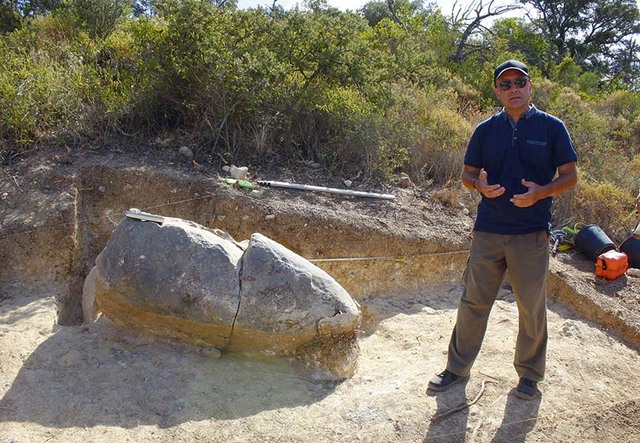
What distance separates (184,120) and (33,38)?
2.72 m

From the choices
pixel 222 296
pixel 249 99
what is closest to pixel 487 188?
pixel 222 296

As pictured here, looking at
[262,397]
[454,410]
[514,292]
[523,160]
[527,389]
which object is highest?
[523,160]

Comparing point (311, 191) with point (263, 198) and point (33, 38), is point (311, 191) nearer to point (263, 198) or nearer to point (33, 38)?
point (263, 198)

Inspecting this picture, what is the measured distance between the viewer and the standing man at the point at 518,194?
2.99 metres

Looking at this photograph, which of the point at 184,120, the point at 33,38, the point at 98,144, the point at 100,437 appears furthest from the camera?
the point at 33,38

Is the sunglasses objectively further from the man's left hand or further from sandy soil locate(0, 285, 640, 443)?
sandy soil locate(0, 285, 640, 443)

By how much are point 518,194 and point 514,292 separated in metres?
0.60

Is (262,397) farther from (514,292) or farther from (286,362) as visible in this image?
(514,292)

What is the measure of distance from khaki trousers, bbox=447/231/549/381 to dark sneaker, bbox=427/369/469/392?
4cm

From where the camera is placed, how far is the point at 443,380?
3.41 m

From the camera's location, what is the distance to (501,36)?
12414 millimetres

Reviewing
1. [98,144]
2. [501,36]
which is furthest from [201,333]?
[501,36]

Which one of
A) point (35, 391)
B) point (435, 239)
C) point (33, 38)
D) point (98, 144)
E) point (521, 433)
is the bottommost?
point (35, 391)

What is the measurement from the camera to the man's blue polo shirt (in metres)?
3.00
